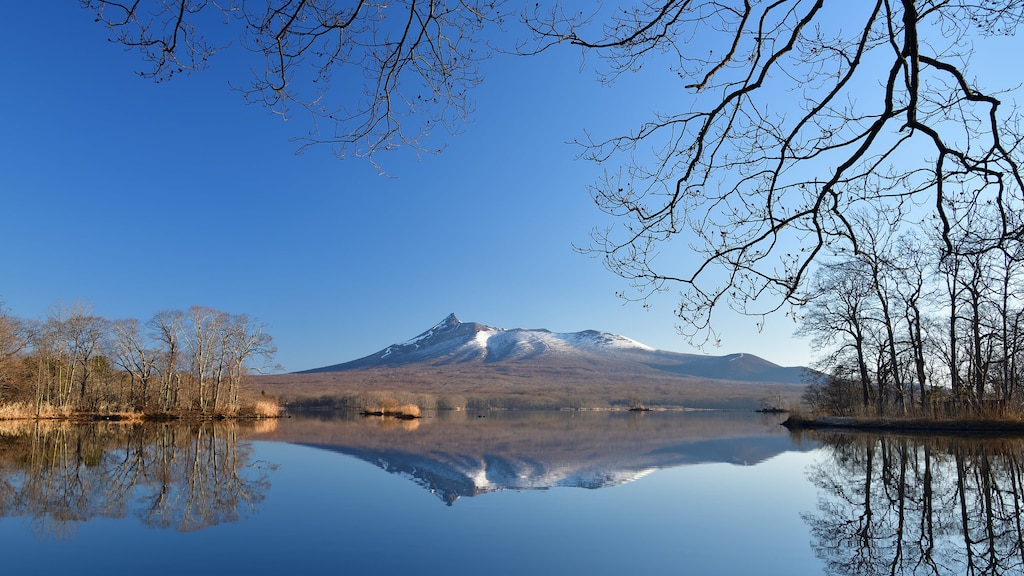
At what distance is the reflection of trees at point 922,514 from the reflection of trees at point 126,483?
7.58 meters

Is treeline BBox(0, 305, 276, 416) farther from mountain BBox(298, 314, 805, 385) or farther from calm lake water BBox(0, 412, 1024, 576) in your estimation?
mountain BBox(298, 314, 805, 385)

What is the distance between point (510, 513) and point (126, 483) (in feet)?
22.7

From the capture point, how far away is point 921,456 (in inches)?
564

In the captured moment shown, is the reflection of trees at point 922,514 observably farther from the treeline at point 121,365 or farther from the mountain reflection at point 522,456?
the treeline at point 121,365

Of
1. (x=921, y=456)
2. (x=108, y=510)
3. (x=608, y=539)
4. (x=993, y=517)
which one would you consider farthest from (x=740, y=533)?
(x=921, y=456)

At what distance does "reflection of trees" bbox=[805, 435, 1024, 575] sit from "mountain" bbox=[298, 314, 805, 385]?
129 m

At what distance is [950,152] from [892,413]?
26.4 metres

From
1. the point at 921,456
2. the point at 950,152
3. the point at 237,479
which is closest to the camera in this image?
the point at 950,152

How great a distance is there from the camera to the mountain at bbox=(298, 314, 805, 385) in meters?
156

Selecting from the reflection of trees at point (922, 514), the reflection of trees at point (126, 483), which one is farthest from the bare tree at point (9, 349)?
the reflection of trees at point (922, 514)

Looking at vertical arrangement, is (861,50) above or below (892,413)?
above

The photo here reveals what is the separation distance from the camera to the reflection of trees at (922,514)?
5926 mm

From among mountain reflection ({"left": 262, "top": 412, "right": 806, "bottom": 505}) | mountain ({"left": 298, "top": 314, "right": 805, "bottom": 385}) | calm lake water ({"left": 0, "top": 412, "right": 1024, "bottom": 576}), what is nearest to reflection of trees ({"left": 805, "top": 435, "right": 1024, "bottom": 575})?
calm lake water ({"left": 0, "top": 412, "right": 1024, "bottom": 576})

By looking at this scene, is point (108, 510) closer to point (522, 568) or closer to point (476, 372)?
point (522, 568)
